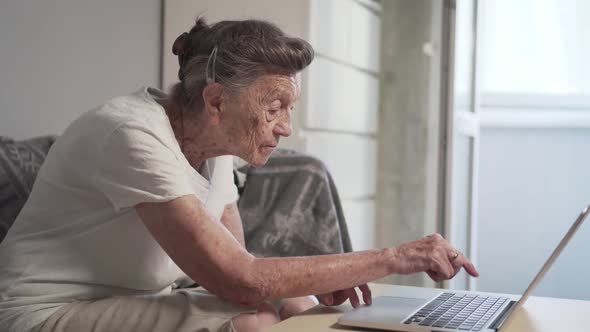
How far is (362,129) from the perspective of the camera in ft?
12.1

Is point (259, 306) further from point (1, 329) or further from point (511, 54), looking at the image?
point (511, 54)

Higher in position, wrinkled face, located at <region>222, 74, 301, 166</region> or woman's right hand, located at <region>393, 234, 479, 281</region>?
wrinkled face, located at <region>222, 74, 301, 166</region>

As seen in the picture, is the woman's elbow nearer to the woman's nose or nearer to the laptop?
the laptop

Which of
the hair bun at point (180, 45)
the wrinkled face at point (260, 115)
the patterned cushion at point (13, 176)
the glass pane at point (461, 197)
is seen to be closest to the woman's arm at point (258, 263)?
the wrinkled face at point (260, 115)

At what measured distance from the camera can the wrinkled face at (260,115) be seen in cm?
138

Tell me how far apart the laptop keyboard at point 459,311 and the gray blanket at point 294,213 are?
2.92 feet

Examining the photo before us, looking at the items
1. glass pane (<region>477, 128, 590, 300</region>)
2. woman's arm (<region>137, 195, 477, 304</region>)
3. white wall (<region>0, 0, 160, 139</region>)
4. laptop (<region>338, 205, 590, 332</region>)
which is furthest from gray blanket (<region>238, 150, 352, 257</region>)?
glass pane (<region>477, 128, 590, 300</region>)

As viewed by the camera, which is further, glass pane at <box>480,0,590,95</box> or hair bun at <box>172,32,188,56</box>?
glass pane at <box>480,0,590,95</box>

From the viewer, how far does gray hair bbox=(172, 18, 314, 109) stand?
1359 mm

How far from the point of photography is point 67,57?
2.24 metres

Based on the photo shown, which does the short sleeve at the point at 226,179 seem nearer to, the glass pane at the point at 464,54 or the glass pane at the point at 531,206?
the glass pane at the point at 464,54

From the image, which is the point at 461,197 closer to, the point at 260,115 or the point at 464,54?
the point at 464,54

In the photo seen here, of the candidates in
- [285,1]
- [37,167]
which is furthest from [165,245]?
[285,1]

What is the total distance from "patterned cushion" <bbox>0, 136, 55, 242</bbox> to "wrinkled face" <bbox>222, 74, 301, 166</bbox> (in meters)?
0.55
